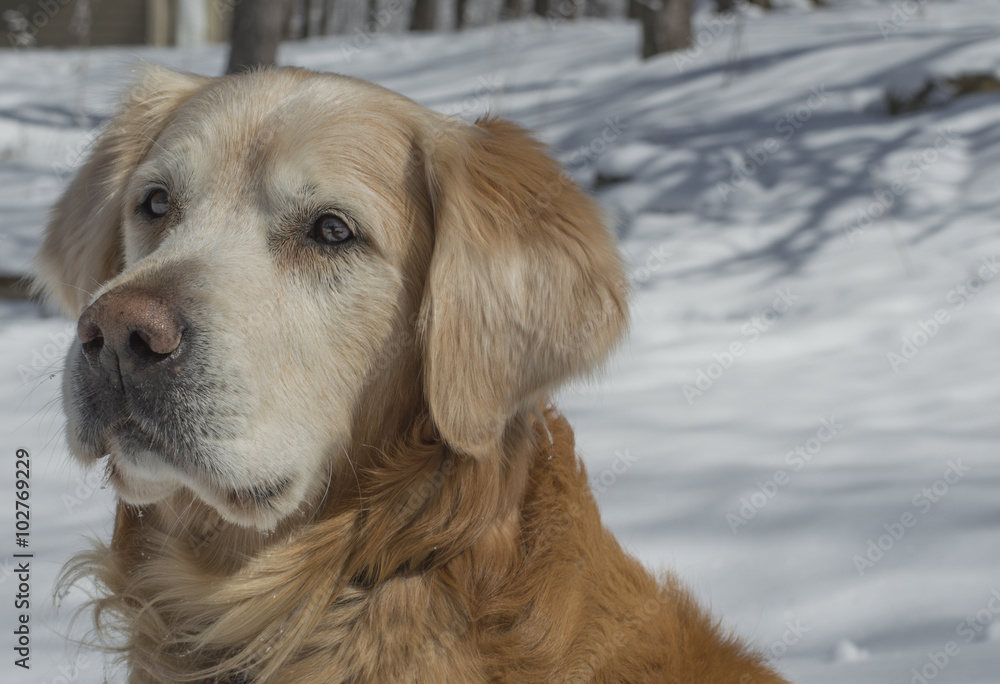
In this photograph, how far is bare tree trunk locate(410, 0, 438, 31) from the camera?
21.6 meters

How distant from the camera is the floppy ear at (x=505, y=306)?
200cm

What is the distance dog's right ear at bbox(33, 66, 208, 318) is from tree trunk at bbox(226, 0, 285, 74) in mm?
5079

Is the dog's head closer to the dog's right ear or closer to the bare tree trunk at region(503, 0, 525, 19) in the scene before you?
the dog's right ear

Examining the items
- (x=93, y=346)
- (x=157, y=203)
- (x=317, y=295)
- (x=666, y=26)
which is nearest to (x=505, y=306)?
(x=317, y=295)

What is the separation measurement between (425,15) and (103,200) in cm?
2060

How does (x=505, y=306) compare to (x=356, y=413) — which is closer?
(x=505, y=306)

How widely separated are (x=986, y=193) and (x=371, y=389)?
5746 mm

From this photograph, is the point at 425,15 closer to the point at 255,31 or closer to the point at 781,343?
the point at 255,31

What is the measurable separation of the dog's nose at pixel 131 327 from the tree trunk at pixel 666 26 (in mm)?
8927

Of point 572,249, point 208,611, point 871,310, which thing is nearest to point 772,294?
point 871,310

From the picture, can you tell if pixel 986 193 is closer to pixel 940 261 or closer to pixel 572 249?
pixel 940 261

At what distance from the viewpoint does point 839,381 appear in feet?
15.2

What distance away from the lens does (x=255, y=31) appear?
7469 millimetres

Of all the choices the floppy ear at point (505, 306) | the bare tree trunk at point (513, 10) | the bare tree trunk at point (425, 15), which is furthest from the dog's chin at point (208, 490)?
the bare tree trunk at point (513, 10)
